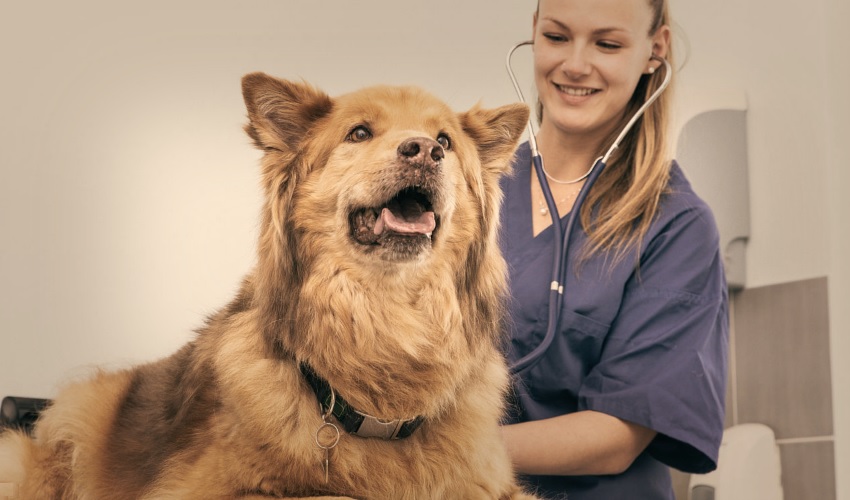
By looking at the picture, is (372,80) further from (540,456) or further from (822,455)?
(822,455)

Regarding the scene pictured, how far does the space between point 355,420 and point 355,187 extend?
1.27ft

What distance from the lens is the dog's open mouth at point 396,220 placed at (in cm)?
137

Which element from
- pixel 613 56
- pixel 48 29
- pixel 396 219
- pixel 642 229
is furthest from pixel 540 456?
pixel 48 29

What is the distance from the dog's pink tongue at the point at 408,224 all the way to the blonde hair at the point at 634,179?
0.65 metres

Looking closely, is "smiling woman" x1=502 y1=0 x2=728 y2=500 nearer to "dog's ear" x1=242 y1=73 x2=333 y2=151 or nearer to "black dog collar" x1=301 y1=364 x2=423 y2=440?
"black dog collar" x1=301 y1=364 x2=423 y2=440

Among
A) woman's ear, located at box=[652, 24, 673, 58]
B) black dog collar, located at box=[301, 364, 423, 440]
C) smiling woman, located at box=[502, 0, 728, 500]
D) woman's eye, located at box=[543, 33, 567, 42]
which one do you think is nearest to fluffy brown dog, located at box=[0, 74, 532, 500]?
black dog collar, located at box=[301, 364, 423, 440]

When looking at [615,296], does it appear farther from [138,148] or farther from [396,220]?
[138,148]

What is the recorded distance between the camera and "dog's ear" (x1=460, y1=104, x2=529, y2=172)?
58.7 inches

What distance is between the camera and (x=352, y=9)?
2.05m

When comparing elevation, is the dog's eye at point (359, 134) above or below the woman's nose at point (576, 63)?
below

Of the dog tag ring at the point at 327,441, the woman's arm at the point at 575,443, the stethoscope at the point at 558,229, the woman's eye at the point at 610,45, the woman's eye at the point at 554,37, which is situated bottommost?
the woman's arm at the point at 575,443

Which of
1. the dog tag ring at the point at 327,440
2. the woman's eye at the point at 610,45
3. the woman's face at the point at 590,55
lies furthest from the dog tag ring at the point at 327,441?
the woman's eye at the point at 610,45

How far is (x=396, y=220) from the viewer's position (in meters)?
1.38

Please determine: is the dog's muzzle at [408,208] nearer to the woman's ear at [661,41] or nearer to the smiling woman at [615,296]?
the smiling woman at [615,296]
